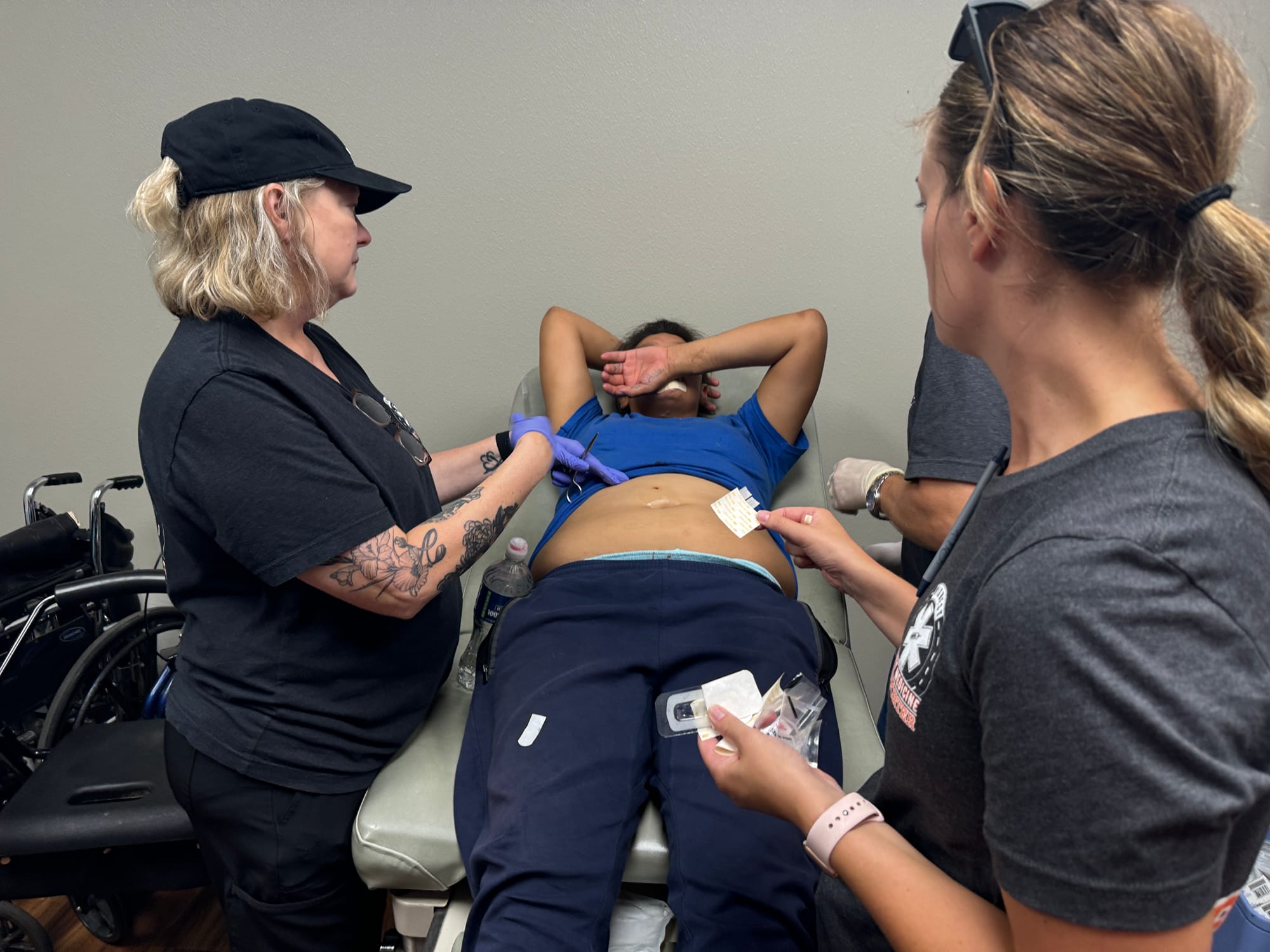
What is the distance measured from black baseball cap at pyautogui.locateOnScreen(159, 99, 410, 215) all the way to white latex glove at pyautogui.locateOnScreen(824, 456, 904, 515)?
113 centimetres

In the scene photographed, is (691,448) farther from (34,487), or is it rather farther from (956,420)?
(34,487)

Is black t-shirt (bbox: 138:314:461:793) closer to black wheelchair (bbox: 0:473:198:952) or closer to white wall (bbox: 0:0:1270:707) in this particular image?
black wheelchair (bbox: 0:473:198:952)

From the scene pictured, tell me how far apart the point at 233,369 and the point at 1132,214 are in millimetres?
982

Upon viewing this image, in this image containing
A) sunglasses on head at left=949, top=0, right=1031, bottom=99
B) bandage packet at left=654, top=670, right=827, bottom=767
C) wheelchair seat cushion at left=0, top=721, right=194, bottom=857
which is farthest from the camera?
wheelchair seat cushion at left=0, top=721, right=194, bottom=857

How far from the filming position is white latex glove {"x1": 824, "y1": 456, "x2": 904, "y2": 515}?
1.69 metres

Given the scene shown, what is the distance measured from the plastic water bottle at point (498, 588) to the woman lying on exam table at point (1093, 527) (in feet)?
3.46

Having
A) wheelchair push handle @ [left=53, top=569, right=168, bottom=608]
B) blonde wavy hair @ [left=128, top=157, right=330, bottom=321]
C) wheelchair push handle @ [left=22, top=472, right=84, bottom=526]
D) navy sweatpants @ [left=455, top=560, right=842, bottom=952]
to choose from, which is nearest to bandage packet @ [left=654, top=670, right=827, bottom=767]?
navy sweatpants @ [left=455, top=560, right=842, bottom=952]

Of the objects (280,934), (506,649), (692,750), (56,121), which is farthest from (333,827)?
(56,121)

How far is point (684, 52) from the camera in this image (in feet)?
6.44

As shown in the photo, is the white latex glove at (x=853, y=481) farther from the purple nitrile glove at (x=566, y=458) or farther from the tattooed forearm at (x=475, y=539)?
the tattooed forearm at (x=475, y=539)

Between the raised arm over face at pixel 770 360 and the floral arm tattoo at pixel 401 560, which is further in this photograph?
the raised arm over face at pixel 770 360

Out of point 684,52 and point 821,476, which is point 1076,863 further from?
point 684,52

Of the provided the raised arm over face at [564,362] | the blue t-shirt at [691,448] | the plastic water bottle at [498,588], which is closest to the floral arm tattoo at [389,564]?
the plastic water bottle at [498,588]

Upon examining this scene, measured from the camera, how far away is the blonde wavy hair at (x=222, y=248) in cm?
110
